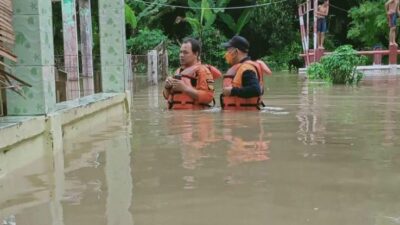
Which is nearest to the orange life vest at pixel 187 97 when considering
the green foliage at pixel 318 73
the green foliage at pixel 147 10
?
the green foliage at pixel 318 73

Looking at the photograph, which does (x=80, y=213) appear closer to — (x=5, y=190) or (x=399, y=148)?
(x=5, y=190)

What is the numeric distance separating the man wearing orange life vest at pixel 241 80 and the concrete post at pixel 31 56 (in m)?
3.43

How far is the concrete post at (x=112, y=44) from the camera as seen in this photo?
804 centimetres

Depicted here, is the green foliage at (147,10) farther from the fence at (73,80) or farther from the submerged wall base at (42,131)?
the submerged wall base at (42,131)

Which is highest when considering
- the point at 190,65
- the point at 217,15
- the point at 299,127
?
the point at 217,15

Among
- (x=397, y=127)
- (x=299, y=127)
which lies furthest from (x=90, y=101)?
(x=397, y=127)

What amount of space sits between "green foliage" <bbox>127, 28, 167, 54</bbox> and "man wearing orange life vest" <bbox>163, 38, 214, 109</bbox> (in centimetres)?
1706

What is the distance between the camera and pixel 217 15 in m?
29.6

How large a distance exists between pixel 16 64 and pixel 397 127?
372 cm

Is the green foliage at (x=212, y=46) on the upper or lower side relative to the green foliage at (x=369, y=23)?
lower

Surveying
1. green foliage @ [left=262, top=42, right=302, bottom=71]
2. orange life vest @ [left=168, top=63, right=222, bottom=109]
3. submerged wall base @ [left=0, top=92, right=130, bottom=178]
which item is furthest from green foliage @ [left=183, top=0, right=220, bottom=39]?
submerged wall base @ [left=0, top=92, right=130, bottom=178]

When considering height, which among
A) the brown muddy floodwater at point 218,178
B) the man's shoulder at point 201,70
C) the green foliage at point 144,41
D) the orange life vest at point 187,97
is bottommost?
the brown muddy floodwater at point 218,178

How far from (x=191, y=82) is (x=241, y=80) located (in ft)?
2.31

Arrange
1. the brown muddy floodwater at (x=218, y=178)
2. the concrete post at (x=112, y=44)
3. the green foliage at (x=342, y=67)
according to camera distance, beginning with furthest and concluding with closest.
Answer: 1. the green foliage at (x=342, y=67)
2. the concrete post at (x=112, y=44)
3. the brown muddy floodwater at (x=218, y=178)
